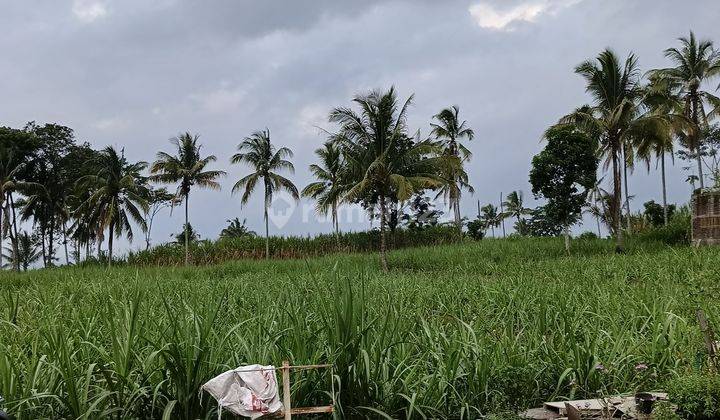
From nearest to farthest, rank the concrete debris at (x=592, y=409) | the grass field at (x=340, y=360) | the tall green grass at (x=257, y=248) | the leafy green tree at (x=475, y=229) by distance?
the grass field at (x=340, y=360) < the concrete debris at (x=592, y=409) < the tall green grass at (x=257, y=248) < the leafy green tree at (x=475, y=229)

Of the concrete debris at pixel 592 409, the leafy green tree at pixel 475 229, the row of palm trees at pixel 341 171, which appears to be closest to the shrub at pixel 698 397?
the concrete debris at pixel 592 409

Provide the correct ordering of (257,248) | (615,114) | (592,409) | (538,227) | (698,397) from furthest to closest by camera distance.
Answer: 1. (538,227)
2. (257,248)
3. (615,114)
4. (592,409)
5. (698,397)

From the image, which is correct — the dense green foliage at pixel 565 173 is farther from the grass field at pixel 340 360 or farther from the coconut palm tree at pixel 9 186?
the coconut palm tree at pixel 9 186

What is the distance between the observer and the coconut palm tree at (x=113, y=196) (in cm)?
2711

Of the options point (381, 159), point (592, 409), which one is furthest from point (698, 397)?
point (381, 159)

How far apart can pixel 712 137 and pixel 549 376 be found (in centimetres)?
3072

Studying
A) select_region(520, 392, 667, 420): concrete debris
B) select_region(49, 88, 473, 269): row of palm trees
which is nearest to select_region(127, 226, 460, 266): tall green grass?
select_region(49, 88, 473, 269): row of palm trees

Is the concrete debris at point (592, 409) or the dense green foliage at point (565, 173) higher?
the dense green foliage at point (565, 173)

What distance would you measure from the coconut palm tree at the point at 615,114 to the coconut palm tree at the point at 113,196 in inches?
823

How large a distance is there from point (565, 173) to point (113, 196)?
21663 millimetres

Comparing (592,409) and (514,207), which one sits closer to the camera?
(592,409)

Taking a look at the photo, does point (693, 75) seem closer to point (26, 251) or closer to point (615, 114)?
point (615, 114)

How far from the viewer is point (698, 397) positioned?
303 centimetres

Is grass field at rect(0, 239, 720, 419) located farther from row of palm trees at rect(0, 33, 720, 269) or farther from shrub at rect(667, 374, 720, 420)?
row of palm trees at rect(0, 33, 720, 269)
